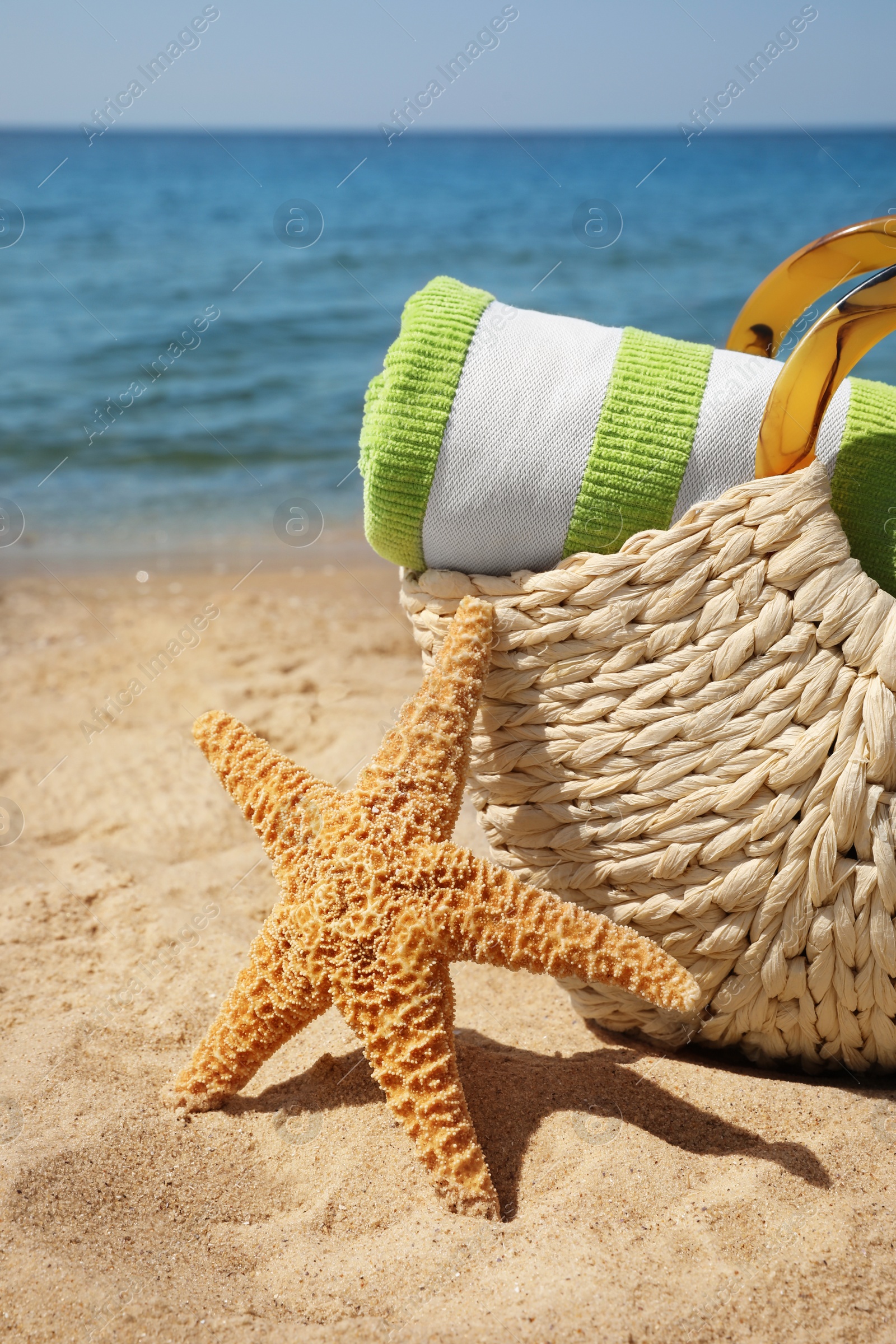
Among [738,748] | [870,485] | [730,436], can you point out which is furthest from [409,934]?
[870,485]

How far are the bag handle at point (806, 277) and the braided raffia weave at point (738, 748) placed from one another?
466mm

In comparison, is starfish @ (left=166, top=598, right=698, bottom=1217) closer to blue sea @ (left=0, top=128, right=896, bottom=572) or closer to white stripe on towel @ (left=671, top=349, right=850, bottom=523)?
white stripe on towel @ (left=671, top=349, right=850, bottom=523)

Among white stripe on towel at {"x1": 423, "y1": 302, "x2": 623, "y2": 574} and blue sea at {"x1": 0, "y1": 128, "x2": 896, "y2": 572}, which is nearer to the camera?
white stripe on towel at {"x1": 423, "y1": 302, "x2": 623, "y2": 574}

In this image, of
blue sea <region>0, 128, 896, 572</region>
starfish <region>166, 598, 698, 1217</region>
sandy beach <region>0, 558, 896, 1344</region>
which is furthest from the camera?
blue sea <region>0, 128, 896, 572</region>

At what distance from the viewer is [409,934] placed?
71.2 inches

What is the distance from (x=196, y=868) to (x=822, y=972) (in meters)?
1.95

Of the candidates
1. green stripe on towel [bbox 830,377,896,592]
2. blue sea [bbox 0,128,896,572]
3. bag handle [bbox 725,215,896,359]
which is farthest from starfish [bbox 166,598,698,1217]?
blue sea [bbox 0,128,896,572]

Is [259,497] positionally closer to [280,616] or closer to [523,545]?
[280,616]

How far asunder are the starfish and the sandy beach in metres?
0.14

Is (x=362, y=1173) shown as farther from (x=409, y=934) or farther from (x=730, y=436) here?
(x=730, y=436)

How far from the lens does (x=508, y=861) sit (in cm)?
210

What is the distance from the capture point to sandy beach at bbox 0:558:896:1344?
1521 mm

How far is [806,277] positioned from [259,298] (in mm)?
11741

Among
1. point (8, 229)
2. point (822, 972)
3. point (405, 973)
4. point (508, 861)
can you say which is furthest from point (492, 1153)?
point (8, 229)
